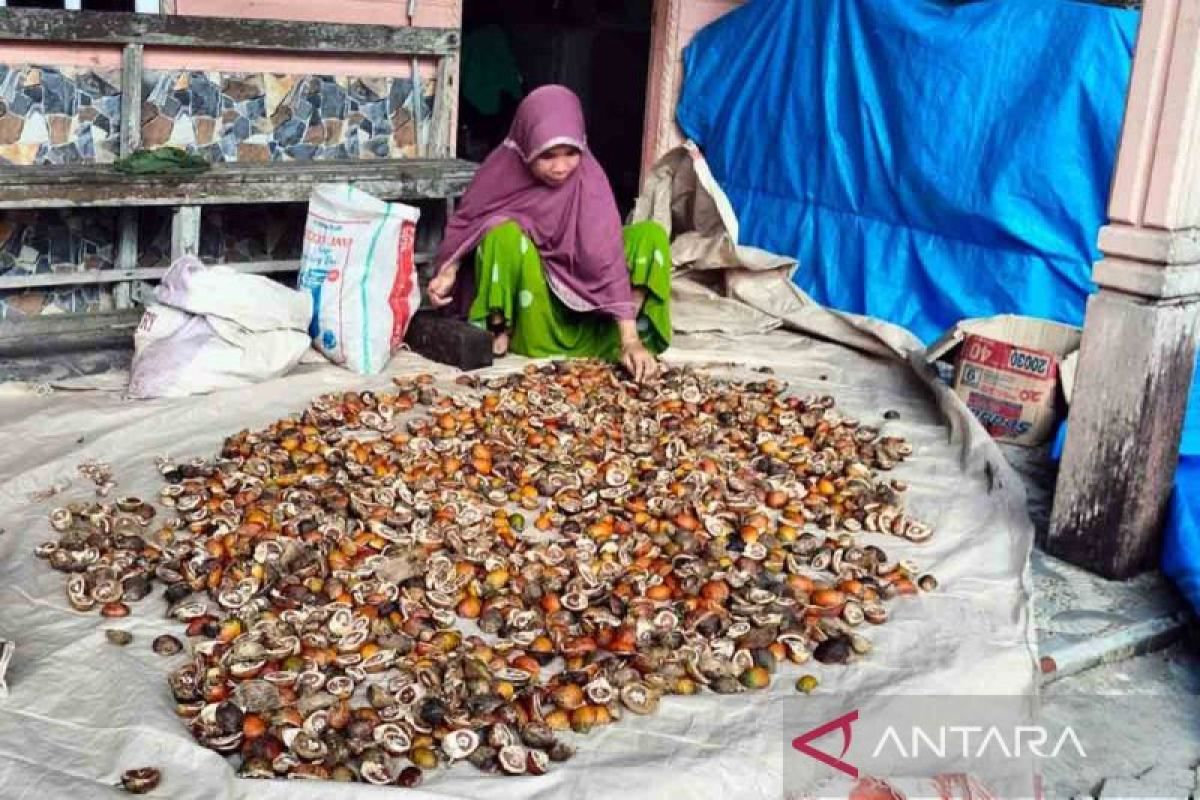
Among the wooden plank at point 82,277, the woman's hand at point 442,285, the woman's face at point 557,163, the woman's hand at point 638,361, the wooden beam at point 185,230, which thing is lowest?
the woman's hand at point 638,361

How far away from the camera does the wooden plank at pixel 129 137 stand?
487cm

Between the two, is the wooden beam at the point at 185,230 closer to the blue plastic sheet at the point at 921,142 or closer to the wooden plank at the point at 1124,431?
the blue plastic sheet at the point at 921,142

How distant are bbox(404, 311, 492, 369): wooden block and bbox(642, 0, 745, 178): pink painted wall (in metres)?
2.32

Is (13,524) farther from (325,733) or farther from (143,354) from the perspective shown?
(325,733)

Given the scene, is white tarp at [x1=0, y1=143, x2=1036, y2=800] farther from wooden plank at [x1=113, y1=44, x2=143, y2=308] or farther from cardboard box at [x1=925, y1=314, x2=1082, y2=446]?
wooden plank at [x1=113, y1=44, x2=143, y2=308]

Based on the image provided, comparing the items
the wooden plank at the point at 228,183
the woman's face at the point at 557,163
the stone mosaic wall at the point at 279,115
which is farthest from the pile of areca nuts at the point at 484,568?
the stone mosaic wall at the point at 279,115

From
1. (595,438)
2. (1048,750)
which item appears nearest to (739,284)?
(595,438)

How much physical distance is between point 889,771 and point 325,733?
1.01 m

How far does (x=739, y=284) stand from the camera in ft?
18.2

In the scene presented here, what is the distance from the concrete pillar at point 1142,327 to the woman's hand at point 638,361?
58.1 inches

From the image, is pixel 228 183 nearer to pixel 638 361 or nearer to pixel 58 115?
pixel 58 115

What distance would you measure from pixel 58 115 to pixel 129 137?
26 centimetres

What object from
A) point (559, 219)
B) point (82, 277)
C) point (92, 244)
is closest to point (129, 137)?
point (92, 244)

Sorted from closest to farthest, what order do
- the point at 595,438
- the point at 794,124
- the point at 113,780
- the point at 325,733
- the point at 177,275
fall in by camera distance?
the point at 113,780, the point at 325,733, the point at 595,438, the point at 177,275, the point at 794,124
